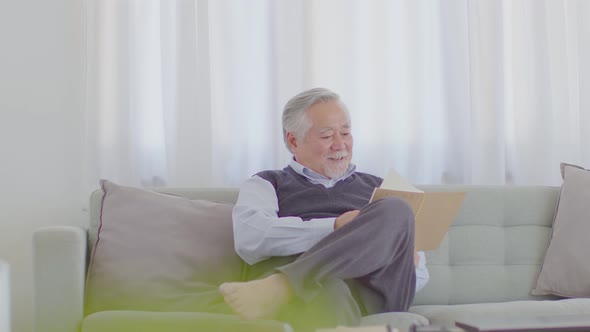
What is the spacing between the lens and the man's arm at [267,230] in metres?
2.26

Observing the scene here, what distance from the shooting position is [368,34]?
3.14 metres

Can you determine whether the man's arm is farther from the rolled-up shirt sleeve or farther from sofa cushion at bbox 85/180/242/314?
the rolled-up shirt sleeve

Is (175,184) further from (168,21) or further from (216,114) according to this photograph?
(168,21)

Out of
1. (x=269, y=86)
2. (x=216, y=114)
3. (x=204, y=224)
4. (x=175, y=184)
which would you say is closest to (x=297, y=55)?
(x=269, y=86)

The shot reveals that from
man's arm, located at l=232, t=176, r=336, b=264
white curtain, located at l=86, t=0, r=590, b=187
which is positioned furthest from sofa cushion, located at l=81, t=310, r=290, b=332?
white curtain, located at l=86, t=0, r=590, b=187

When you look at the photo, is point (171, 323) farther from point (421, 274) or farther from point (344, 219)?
point (421, 274)

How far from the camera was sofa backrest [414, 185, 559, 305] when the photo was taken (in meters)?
2.63

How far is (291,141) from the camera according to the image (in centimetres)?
270

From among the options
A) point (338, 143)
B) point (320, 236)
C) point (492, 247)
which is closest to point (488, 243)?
point (492, 247)

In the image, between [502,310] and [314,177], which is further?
[314,177]

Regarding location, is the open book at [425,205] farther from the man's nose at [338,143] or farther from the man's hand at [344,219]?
the man's nose at [338,143]

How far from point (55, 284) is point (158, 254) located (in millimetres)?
354

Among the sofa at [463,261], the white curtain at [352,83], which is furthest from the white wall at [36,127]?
the sofa at [463,261]

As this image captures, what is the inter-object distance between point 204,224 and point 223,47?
849mm
